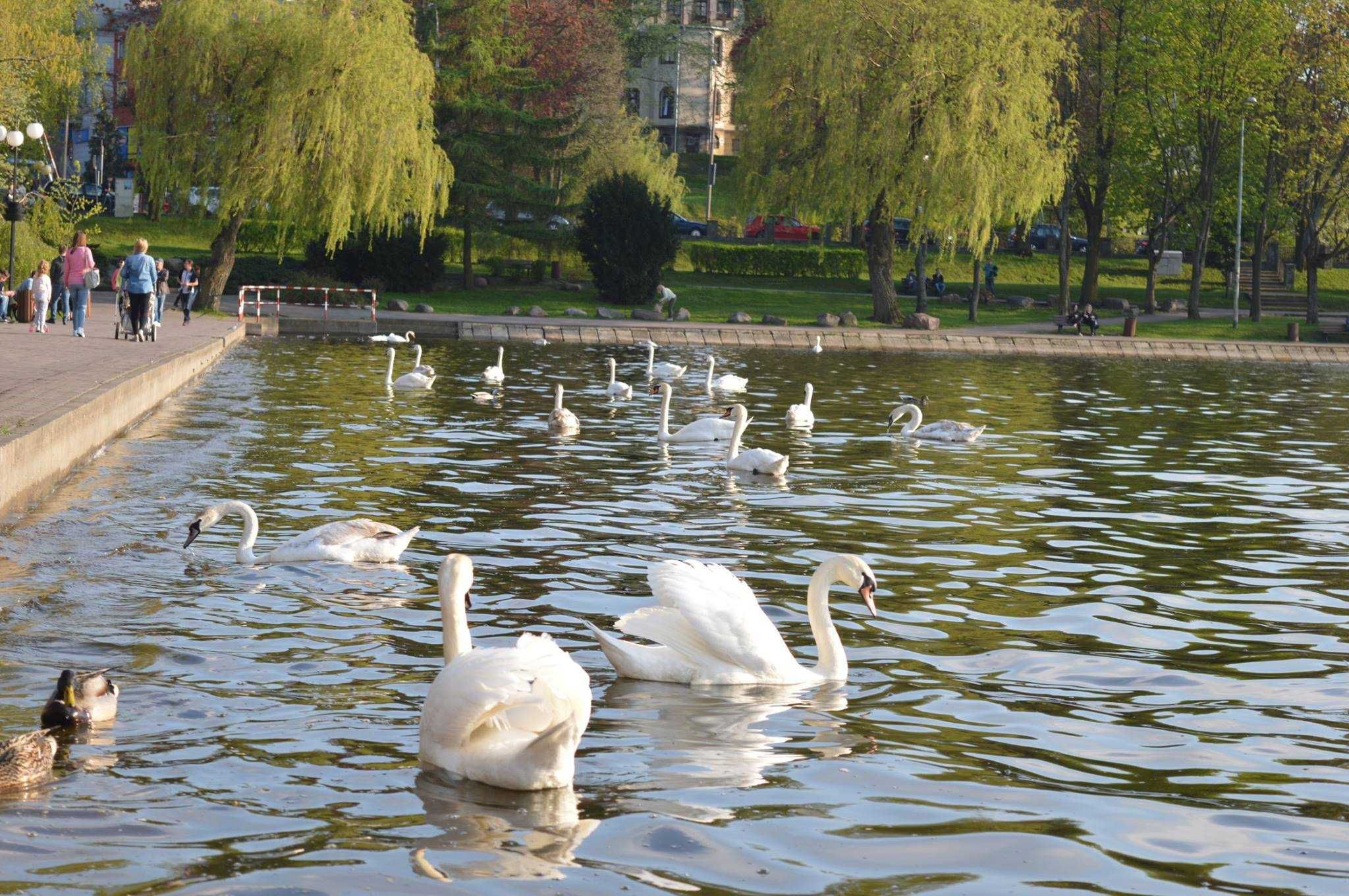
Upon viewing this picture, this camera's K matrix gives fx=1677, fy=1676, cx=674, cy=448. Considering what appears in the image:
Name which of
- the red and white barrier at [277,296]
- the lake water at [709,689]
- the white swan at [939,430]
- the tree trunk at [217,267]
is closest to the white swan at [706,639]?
the lake water at [709,689]

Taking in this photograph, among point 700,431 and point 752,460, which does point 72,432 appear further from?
point 700,431

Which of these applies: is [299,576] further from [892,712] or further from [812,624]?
[892,712]

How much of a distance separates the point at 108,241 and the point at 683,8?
57.7m

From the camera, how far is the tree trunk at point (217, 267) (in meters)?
41.6

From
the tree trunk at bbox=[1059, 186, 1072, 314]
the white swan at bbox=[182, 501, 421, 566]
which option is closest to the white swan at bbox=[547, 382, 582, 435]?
the white swan at bbox=[182, 501, 421, 566]

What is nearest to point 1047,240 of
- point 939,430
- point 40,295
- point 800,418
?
point 40,295

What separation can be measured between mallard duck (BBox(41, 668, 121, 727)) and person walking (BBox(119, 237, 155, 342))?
68.7 ft

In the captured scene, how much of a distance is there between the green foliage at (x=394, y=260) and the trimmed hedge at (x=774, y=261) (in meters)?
16.4

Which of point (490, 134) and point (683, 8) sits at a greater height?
point (683, 8)

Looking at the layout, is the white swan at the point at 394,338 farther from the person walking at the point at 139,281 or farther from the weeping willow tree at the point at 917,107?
the weeping willow tree at the point at 917,107

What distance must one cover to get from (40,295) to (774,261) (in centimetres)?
3997

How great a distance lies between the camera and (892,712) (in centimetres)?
780

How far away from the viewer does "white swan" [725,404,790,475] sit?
Result: 1644 centimetres

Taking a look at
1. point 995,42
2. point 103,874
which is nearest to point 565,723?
point 103,874
